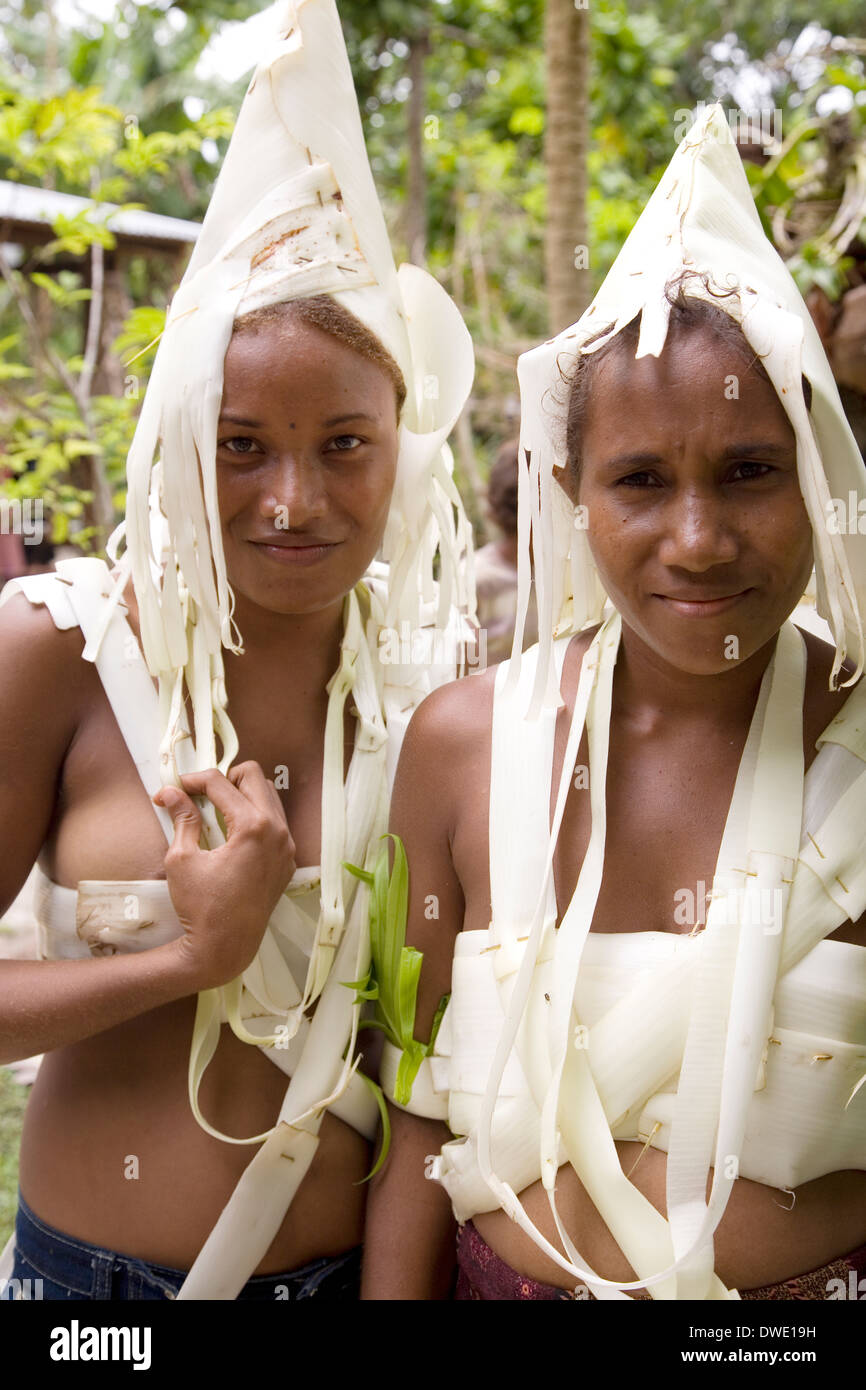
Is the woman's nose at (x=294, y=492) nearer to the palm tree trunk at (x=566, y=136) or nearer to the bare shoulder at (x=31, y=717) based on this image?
the bare shoulder at (x=31, y=717)

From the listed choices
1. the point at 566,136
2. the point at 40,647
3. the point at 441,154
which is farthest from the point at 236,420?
the point at 441,154

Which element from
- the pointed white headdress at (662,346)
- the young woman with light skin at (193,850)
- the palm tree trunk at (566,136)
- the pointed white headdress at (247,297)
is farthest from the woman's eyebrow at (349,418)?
the palm tree trunk at (566,136)

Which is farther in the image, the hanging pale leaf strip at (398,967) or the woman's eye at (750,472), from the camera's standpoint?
the hanging pale leaf strip at (398,967)

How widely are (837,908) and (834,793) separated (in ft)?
0.44

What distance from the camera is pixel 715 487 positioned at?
1.37m

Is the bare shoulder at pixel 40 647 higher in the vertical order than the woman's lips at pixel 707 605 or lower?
lower

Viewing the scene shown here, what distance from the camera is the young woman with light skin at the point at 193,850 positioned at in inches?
64.2

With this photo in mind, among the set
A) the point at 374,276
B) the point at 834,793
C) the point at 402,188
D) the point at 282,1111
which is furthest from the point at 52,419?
the point at 402,188

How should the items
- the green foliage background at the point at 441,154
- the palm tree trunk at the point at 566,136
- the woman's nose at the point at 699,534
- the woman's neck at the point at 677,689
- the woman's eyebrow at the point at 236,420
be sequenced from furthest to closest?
the green foliage background at the point at 441,154 → the palm tree trunk at the point at 566,136 → the woman's eyebrow at the point at 236,420 → the woman's neck at the point at 677,689 → the woman's nose at the point at 699,534

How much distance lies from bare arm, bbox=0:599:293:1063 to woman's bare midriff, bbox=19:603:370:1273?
0.05m

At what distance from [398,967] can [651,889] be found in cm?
36

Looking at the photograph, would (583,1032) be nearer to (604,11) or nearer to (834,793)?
(834,793)

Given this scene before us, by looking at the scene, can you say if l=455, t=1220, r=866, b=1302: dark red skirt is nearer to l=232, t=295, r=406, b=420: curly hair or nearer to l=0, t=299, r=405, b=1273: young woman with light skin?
l=0, t=299, r=405, b=1273: young woman with light skin

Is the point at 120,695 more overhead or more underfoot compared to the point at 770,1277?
more overhead
